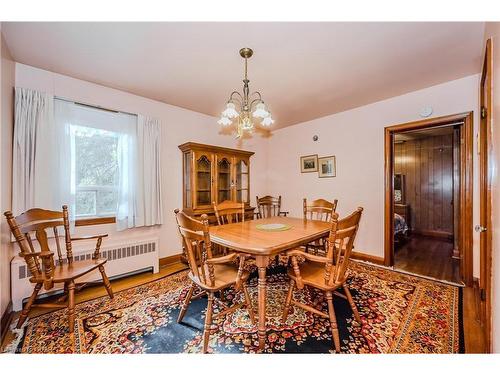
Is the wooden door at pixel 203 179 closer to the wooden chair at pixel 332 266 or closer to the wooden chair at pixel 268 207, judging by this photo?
the wooden chair at pixel 268 207

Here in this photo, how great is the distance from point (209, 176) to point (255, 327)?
7.30 feet

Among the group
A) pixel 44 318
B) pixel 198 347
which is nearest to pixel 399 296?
pixel 198 347

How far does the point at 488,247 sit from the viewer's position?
1475mm

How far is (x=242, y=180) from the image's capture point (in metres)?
3.99

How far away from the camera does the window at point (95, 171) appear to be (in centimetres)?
258

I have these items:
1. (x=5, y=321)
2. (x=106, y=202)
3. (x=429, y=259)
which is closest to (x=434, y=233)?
(x=429, y=259)

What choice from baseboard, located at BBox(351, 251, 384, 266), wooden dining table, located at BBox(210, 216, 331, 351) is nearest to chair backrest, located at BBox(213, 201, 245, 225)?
wooden dining table, located at BBox(210, 216, 331, 351)

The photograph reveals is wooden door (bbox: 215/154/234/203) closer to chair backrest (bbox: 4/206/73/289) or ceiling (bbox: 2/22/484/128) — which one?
ceiling (bbox: 2/22/484/128)

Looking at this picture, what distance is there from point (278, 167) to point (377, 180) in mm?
1879

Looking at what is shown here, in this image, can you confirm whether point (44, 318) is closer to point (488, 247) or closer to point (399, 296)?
point (399, 296)

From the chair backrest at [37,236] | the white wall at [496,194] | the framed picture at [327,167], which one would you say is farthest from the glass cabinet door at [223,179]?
the white wall at [496,194]

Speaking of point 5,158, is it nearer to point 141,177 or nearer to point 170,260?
point 141,177
